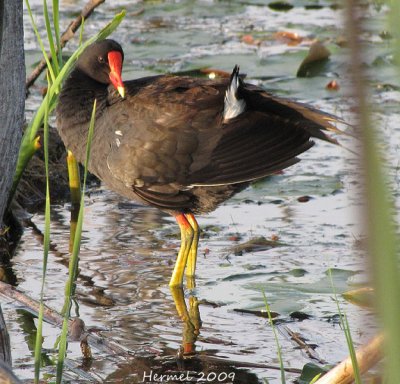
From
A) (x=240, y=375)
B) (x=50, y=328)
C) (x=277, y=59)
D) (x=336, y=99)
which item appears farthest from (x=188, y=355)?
(x=277, y=59)

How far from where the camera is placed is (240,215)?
4.62 meters

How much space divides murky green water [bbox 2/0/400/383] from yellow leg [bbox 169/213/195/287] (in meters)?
0.08

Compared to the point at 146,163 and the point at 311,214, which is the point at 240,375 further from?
the point at 311,214

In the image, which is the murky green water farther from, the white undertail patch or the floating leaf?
the white undertail patch

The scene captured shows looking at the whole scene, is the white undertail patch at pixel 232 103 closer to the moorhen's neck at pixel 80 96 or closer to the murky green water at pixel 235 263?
the murky green water at pixel 235 263

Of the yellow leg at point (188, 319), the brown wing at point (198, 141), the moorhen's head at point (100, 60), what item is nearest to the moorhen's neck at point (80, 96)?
the moorhen's head at point (100, 60)

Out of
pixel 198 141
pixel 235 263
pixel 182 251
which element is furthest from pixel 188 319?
pixel 198 141

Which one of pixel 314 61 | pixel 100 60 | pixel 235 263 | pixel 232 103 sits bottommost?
pixel 235 263

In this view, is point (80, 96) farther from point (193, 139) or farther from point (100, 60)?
point (193, 139)

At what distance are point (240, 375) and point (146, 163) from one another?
109cm

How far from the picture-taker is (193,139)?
3668 millimetres

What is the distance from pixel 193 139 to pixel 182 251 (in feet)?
1.72

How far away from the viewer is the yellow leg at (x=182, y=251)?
383 cm

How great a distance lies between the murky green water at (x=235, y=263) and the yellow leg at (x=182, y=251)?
0.26ft
